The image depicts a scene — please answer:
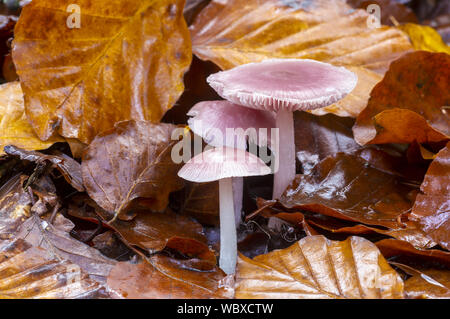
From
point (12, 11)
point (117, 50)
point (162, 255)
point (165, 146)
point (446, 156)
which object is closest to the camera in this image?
point (162, 255)

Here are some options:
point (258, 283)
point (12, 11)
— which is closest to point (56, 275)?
point (258, 283)

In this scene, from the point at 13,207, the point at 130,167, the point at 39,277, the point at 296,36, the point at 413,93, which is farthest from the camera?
the point at 296,36

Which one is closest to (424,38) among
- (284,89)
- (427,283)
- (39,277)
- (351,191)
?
(351,191)

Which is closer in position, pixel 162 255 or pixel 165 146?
pixel 162 255

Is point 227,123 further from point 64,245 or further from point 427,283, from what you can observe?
point 427,283

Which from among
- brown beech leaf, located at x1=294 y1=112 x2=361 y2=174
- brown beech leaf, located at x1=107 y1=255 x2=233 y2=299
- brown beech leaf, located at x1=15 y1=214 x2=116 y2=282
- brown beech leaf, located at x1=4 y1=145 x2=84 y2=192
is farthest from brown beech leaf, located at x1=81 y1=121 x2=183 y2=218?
brown beech leaf, located at x1=294 y1=112 x2=361 y2=174

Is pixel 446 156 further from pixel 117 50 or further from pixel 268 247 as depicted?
pixel 117 50
